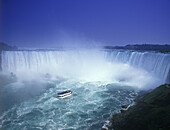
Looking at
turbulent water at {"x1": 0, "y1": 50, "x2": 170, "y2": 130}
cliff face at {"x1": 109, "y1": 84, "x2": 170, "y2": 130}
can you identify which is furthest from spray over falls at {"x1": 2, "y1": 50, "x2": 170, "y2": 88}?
cliff face at {"x1": 109, "y1": 84, "x2": 170, "y2": 130}

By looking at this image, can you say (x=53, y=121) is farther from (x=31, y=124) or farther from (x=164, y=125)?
(x=164, y=125)

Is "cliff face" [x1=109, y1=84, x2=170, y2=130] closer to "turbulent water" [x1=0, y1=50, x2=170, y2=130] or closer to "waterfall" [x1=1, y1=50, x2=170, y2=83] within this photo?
"turbulent water" [x1=0, y1=50, x2=170, y2=130]

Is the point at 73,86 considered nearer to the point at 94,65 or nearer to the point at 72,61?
the point at 94,65

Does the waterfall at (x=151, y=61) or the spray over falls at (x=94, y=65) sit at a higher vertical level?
the waterfall at (x=151, y=61)

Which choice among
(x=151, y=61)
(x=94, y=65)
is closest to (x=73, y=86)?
(x=94, y=65)

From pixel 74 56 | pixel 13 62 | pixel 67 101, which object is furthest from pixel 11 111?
pixel 74 56

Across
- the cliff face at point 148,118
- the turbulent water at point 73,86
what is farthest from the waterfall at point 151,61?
the cliff face at point 148,118

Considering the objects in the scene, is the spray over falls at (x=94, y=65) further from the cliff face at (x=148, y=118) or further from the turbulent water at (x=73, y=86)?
the cliff face at (x=148, y=118)
